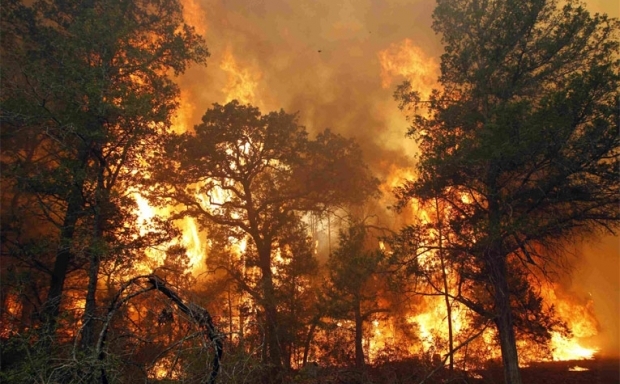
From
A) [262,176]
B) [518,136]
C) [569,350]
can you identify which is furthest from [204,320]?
[569,350]

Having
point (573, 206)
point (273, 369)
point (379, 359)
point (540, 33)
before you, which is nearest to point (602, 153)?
point (573, 206)

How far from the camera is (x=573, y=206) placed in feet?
37.8

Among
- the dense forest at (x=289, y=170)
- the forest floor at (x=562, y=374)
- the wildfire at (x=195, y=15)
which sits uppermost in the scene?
the wildfire at (x=195, y=15)

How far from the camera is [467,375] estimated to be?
1795 centimetres

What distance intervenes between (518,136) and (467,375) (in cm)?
1265

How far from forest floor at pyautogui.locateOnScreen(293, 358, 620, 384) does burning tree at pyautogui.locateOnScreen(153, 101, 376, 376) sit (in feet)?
12.9

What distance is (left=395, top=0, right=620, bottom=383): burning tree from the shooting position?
10.4 m

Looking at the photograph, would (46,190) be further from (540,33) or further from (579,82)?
(540,33)

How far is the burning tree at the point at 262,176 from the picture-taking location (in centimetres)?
1770

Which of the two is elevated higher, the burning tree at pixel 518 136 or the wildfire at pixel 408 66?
the wildfire at pixel 408 66

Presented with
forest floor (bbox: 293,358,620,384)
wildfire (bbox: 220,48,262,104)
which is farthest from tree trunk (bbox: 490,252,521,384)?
wildfire (bbox: 220,48,262,104)

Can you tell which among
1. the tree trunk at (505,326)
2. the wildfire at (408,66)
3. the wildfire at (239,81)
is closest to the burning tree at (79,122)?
the tree trunk at (505,326)

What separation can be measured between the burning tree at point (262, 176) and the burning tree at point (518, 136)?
5.36 metres

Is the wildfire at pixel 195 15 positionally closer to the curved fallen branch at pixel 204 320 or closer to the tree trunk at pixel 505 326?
the tree trunk at pixel 505 326
